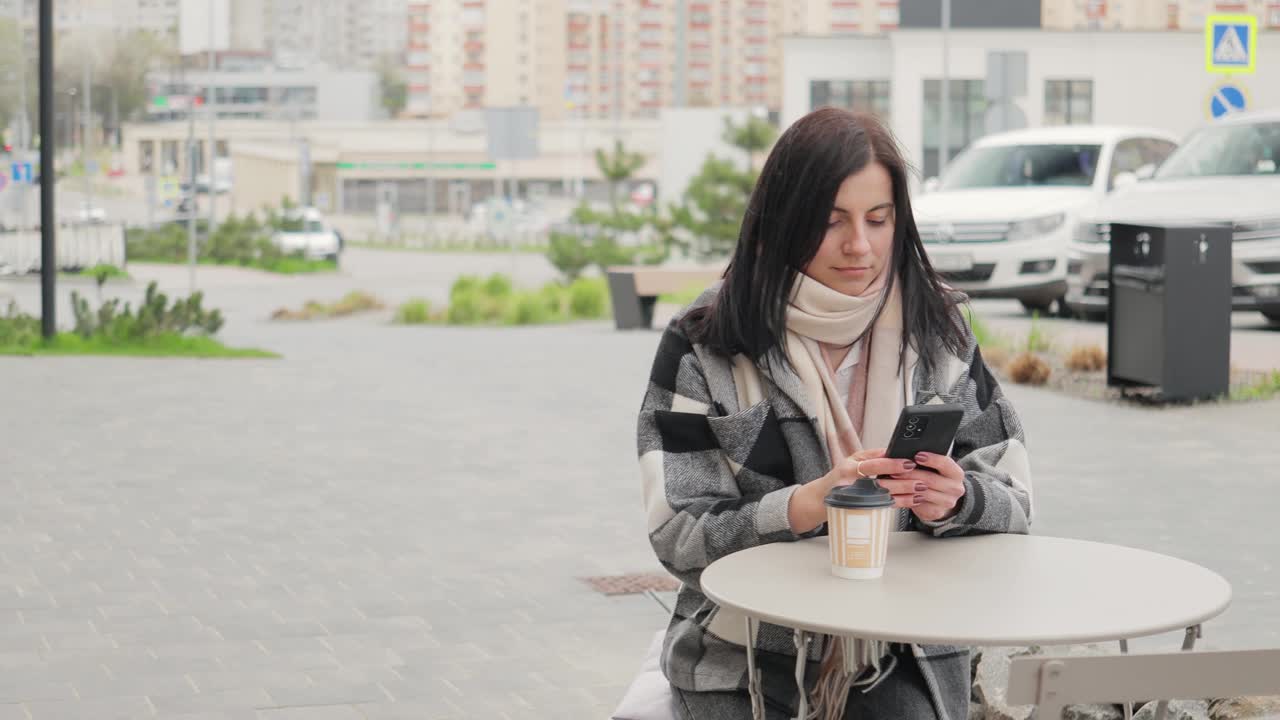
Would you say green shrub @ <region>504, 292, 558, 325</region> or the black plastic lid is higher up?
the black plastic lid

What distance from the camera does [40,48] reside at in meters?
16.5

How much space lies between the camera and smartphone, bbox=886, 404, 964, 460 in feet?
9.36

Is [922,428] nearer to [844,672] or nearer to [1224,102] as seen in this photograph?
[844,672]

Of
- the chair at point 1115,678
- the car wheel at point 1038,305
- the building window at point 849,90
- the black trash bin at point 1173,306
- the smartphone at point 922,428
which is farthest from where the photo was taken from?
the building window at point 849,90

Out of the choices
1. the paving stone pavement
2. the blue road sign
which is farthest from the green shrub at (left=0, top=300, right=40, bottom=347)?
the blue road sign

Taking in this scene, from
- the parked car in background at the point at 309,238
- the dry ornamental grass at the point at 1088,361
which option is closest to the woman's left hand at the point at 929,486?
the dry ornamental grass at the point at 1088,361

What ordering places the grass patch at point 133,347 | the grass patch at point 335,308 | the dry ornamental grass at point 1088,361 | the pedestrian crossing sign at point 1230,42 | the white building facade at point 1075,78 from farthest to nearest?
the white building facade at point 1075,78 < the grass patch at point 335,308 < the pedestrian crossing sign at point 1230,42 < the grass patch at point 133,347 < the dry ornamental grass at point 1088,361

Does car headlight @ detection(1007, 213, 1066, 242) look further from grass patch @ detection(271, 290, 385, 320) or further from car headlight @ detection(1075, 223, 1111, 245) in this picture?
grass patch @ detection(271, 290, 385, 320)

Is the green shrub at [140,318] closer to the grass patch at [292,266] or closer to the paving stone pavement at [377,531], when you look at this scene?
the paving stone pavement at [377,531]

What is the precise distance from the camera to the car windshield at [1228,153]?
15.7m

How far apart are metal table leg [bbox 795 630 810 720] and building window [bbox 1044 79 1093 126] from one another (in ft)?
199

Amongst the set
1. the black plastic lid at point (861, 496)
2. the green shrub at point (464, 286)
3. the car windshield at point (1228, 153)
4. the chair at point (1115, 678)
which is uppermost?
the car windshield at point (1228, 153)

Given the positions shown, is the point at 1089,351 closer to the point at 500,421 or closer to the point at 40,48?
the point at 500,421

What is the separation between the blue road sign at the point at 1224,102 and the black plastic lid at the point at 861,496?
16.2m
